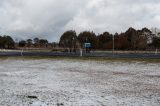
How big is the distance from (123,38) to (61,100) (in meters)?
115

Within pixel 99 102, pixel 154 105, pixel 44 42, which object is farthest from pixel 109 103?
pixel 44 42

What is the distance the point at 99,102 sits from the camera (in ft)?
35.1

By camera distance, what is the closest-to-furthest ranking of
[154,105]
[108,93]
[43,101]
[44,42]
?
[154,105]
[43,101]
[108,93]
[44,42]

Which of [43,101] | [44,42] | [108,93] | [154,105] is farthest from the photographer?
[44,42]

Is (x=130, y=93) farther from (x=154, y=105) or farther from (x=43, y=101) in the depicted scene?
(x=43, y=101)

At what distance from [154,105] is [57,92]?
4.56 meters

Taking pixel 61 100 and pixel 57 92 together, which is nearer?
pixel 61 100

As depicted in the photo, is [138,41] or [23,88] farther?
[138,41]

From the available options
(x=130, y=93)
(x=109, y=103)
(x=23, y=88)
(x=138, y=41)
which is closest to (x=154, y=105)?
(x=109, y=103)

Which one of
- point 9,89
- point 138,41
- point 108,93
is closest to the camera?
point 108,93

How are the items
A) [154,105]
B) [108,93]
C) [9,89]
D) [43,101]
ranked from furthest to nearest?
[9,89] → [108,93] → [43,101] → [154,105]

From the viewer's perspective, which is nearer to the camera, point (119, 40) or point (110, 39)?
point (119, 40)

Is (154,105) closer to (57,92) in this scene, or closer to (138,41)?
(57,92)

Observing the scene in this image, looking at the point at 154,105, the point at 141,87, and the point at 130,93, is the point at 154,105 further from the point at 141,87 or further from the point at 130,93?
the point at 141,87
